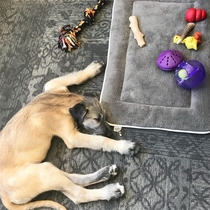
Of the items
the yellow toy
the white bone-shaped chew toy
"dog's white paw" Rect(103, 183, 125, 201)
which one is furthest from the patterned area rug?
the yellow toy

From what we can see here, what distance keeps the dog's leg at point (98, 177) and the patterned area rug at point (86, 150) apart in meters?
0.06

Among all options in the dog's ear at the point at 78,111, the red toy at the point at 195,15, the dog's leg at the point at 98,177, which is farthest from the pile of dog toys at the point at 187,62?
the dog's leg at the point at 98,177

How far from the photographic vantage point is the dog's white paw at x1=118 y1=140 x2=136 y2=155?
7.83 feet

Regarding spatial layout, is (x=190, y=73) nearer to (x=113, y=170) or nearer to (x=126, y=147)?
(x=126, y=147)

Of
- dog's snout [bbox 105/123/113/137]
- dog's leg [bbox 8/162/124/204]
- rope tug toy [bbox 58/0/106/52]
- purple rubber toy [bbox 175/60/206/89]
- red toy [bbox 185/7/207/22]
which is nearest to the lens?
dog's leg [bbox 8/162/124/204]

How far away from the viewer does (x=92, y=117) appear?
2.43m

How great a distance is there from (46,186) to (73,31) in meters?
1.36

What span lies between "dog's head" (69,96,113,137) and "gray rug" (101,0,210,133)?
9 centimetres

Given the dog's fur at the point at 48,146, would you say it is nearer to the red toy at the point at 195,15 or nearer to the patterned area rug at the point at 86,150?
the patterned area rug at the point at 86,150

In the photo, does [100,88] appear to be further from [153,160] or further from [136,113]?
[153,160]

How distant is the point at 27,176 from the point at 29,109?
0.46 metres

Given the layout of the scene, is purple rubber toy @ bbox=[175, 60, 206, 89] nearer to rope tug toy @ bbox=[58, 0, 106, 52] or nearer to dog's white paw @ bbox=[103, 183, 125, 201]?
dog's white paw @ bbox=[103, 183, 125, 201]

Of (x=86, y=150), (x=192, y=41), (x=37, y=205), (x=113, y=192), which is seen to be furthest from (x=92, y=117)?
(x=192, y=41)

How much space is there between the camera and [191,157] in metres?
2.33
